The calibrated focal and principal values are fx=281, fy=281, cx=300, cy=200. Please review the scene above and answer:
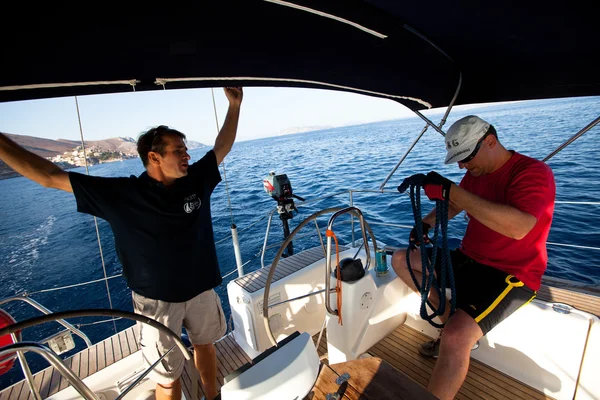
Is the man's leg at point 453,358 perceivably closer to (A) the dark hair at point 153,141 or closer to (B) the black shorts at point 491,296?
A: (B) the black shorts at point 491,296

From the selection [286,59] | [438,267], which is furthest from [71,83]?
[438,267]

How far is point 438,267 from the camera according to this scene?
177 centimetres

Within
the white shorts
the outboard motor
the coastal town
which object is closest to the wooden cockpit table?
the white shorts

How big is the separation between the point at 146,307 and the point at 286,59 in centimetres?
147

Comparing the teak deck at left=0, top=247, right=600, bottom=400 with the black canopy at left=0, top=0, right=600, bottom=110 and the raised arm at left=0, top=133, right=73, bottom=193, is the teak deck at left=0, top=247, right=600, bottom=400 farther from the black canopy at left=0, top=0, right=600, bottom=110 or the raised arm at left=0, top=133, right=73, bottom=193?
the black canopy at left=0, top=0, right=600, bottom=110

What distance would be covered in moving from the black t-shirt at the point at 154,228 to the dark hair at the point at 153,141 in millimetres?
132

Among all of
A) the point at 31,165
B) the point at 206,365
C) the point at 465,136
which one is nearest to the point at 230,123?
the point at 31,165

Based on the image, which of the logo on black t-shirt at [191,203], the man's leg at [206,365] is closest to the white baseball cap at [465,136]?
the logo on black t-shirt at [191,203]

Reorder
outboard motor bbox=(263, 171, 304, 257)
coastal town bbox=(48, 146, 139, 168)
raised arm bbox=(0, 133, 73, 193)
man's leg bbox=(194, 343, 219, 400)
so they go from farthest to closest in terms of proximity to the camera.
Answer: outboard motor bbox=(263, 171, 304, 257) < coastal town bbox=(48, 146, 139, 168) < man's leg bbox=(194, 343, 219, 400) < raised arm bbox=(0, 133, 73, 193)

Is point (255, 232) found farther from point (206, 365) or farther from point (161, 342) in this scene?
point (161, 342)

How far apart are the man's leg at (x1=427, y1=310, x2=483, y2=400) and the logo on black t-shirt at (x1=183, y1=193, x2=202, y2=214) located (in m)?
1.41

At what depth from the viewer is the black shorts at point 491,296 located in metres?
1.40

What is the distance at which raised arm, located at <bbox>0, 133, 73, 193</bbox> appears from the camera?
1.16 m

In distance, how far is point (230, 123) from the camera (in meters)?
1.80
